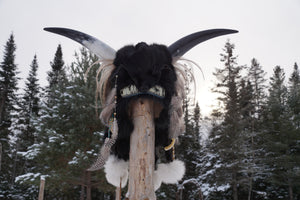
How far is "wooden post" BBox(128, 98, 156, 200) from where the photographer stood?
1266mm

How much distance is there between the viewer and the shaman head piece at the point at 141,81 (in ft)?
4.78

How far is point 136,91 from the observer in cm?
145

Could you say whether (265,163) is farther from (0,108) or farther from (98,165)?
(0,108)

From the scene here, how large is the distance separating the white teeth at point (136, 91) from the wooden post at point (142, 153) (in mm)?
55

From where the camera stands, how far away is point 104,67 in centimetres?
164

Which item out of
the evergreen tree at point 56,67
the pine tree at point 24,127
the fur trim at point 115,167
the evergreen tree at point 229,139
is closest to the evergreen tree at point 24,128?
the pine tree at point 24,127

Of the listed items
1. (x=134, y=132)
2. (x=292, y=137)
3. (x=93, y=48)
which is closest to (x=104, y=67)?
(x=93, y=48)

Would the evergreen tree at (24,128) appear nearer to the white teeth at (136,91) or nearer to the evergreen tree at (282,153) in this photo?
the evergreen tree at (282,153)

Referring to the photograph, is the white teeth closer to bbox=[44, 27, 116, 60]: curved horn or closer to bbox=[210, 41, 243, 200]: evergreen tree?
bbox=[44, 27, 116, 60]: curved horn

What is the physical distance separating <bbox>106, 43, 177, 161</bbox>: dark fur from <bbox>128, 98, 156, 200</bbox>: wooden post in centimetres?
6

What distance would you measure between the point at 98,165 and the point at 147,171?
1.15 ft

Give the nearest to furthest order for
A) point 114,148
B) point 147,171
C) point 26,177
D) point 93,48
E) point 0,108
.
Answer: point 147,171, point 93,48, point 114,148, point 26,177, point 0,108

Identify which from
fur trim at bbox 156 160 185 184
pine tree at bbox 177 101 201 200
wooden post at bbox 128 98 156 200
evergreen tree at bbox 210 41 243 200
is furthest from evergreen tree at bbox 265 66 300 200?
wooden post at bbox 128 98 156 200

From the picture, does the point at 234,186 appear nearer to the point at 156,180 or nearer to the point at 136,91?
the point at 156,180
